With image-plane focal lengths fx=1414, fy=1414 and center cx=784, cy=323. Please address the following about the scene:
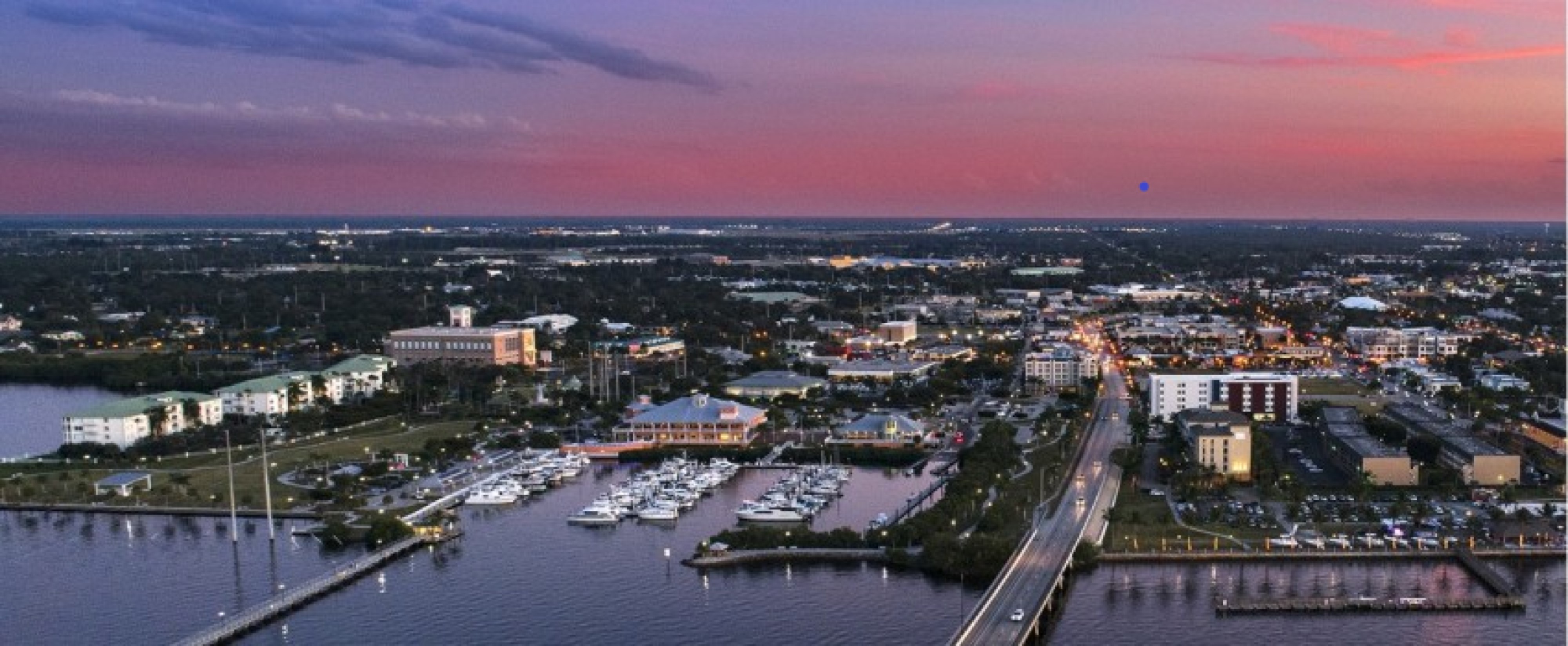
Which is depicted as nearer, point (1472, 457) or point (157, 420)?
point (1472, 457)

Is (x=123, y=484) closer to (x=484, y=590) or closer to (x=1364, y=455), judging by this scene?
(x=484, y=590)

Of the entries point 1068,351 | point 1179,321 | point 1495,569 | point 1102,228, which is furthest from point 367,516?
point 1102,228

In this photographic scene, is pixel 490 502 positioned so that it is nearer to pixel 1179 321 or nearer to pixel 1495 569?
pixel 1495 569

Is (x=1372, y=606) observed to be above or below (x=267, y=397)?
below

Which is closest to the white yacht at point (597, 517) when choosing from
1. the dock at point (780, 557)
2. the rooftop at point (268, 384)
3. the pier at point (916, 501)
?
the dock at point (780, 557)

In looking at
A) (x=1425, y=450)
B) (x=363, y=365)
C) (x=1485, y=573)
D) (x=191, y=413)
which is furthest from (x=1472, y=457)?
(x=363, y=365)

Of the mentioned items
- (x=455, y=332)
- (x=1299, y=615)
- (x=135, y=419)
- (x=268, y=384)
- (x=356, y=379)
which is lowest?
(x=1299, y=615)
